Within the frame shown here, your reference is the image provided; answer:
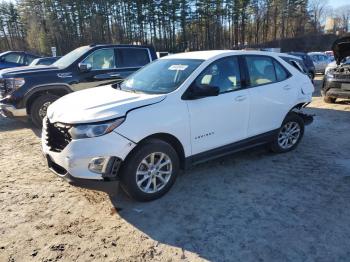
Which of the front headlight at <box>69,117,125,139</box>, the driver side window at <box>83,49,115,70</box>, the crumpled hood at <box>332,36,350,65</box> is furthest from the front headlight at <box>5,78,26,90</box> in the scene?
the crumpled hood at <box>332,36,350,65</box>

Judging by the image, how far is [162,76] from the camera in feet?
15.7

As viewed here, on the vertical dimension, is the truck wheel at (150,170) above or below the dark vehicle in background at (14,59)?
below

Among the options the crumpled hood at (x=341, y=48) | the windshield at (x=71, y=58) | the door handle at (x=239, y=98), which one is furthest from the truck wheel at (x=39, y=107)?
the crumpled hood at (x=341, y=48)

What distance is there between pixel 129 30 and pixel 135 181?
5519 centimetres

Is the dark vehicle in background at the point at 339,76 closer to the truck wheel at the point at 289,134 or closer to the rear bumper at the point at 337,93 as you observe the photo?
A: the rear bumper at the point at 337,93

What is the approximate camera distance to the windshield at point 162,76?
14.7ft

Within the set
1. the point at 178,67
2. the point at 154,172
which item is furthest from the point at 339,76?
the point at 154,172

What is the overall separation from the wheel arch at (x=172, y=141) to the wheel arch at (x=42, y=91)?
460cm

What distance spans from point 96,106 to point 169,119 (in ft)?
2.84

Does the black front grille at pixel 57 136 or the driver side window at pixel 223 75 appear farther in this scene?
the driver side window at pixel 223 75

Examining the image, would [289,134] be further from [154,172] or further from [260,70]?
[154,172]

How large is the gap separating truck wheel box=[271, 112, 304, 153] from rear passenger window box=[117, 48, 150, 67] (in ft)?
15.3

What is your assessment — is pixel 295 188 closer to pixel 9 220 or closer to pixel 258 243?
pixel 258 243

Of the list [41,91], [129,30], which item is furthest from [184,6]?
[41,91]
